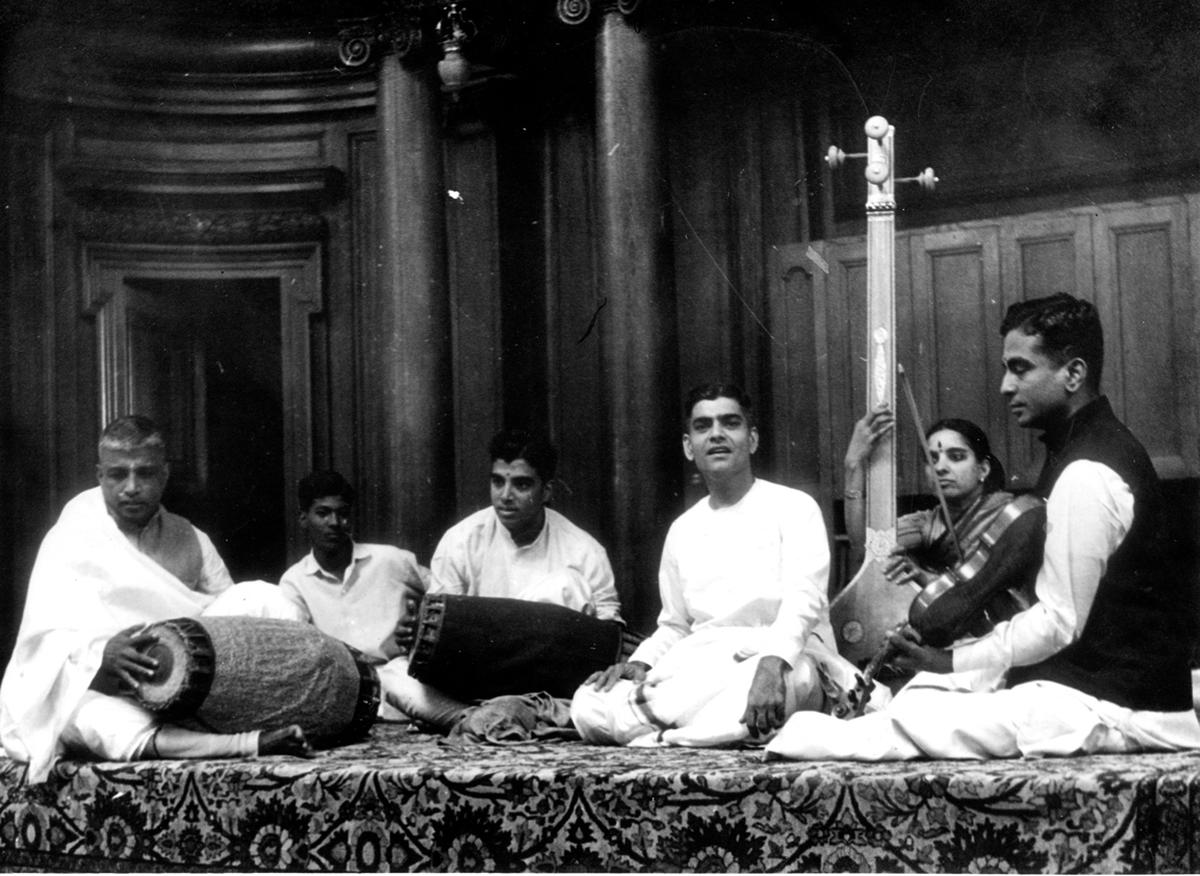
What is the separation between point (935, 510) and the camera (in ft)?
16.9

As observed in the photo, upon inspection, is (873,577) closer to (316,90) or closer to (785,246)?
(785,246)

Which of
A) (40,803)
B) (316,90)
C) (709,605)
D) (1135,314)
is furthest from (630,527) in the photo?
(316,90)

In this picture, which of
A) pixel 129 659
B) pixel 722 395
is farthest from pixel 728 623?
pixel 129 659

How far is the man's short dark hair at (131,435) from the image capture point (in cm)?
505

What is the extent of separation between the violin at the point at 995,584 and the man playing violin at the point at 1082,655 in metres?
0.11

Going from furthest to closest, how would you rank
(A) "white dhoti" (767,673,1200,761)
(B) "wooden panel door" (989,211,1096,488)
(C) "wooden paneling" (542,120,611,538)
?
(C) "wooden paneling" (542,120,611,538)
(B) "wooden panel door" (989,211,1096,488)
(A) "white dhoti" (767,673,1200,761)

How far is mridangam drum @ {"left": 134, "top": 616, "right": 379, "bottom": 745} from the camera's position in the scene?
4500mm

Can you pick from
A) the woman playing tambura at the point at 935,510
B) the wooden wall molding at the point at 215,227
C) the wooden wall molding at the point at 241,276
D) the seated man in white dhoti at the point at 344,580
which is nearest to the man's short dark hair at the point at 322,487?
the seated man in white dhoti at the point at 344,580

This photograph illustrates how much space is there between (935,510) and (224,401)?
4.41 m

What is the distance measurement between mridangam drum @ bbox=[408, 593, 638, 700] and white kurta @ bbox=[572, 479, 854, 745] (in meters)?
0.42

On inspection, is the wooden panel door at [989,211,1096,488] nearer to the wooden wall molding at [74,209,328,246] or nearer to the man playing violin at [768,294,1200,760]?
the man playing violin at [768,294,1200,760]

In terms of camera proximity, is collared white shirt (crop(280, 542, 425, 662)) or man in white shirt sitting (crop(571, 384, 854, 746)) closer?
man in white shirt sitting (crop(571, 384, 854, 746))

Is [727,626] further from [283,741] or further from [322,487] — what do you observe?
[322,487]

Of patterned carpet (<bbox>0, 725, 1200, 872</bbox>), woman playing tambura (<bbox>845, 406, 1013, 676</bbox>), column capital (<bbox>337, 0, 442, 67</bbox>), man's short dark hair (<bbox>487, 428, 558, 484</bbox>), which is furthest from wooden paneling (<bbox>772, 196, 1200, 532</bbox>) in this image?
patterned carpet (<bbox>0, 725, 1200, 872</bbox>)
